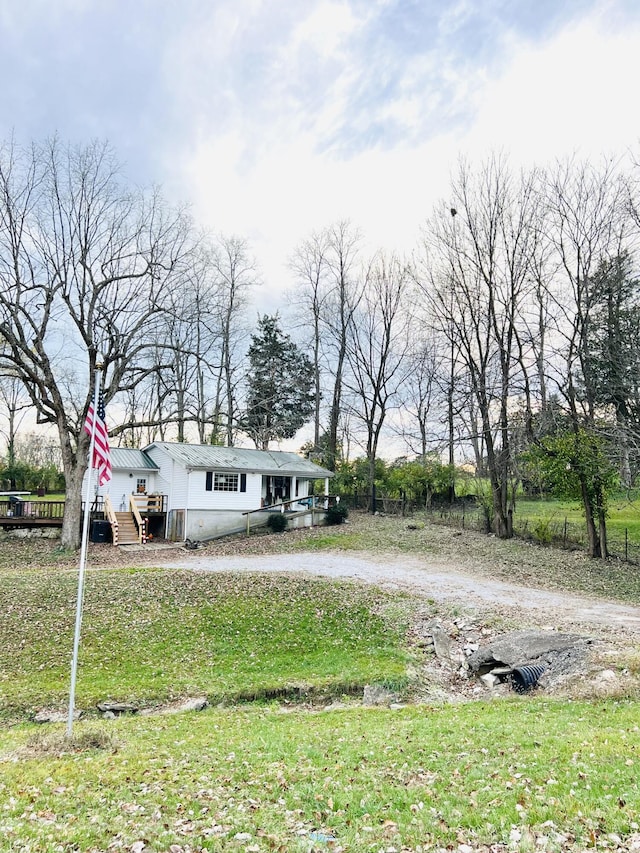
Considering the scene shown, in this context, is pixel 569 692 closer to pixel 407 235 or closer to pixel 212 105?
pixel 212 105

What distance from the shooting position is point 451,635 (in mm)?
10727

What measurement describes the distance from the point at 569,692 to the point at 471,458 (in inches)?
814

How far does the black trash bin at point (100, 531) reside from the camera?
22.8 metres

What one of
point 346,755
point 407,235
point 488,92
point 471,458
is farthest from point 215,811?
point 407,235

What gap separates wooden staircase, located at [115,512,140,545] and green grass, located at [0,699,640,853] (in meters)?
17.3

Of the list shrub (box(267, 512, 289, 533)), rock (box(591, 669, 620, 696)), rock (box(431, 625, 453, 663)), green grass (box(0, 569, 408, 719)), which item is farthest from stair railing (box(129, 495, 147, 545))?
rock (box(591, 669, 620, 696))

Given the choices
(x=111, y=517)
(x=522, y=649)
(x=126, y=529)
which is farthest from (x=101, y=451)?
(x=126, y=529)

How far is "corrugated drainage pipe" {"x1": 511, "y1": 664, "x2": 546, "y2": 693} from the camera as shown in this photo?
26.6 ft

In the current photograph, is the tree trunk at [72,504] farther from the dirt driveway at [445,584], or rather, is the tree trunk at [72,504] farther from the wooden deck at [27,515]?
the dirt driveway at [445,584]

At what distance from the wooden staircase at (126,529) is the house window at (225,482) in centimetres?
390

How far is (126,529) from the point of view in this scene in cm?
2372

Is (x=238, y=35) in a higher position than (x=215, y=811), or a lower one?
higher

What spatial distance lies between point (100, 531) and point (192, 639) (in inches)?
559

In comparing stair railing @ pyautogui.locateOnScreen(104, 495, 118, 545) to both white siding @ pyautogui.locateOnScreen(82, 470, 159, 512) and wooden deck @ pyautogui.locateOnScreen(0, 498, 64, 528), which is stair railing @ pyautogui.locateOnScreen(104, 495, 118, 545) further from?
wooden deck @ pyautogui.locateOnScreen(0, 498, 64, 528)
